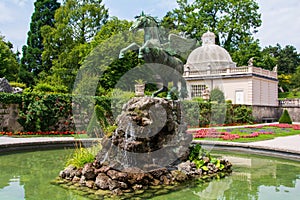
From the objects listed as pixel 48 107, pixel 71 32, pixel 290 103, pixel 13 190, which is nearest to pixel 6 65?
pixel 71 32

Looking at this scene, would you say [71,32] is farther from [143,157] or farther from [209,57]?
[143,157]

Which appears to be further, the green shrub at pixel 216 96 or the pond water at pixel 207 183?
the green shrub at pixel 216 96

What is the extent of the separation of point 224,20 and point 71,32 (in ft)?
68.5

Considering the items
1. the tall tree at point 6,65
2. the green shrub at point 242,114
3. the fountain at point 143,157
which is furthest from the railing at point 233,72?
the fountain at point 143,157

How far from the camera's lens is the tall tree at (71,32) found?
36.1 metres

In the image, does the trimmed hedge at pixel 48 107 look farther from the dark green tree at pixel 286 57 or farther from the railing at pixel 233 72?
the dark green tree at pixel 286 57

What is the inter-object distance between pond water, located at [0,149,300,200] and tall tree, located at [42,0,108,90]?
86.9ft

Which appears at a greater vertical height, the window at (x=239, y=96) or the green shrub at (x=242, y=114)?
the window at (x=239, y=96)

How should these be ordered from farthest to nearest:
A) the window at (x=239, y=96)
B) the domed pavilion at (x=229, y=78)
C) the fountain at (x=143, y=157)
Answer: the window at (x=239, y=96), the domed pavilion at (x=229, y=78), the fountain at (x=143, y=157)

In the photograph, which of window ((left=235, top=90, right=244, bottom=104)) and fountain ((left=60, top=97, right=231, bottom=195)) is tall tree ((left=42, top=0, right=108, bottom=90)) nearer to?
window ((left=235, top=90, right=244, bottom=104))

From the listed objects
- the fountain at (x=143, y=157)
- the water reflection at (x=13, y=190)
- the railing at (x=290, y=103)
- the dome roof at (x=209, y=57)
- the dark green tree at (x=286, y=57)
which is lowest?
the water reflection at (x=13, y=190)

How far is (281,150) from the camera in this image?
10852 mm

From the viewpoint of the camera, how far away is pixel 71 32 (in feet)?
121

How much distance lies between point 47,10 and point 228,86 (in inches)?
1098
